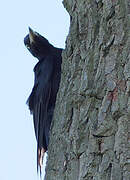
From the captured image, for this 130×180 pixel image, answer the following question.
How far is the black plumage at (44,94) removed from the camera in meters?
5.02

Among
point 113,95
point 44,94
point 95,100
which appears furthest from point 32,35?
point 113,95

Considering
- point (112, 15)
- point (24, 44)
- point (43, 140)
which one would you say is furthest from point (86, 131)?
point (24, 44)

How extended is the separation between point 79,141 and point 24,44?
381cm

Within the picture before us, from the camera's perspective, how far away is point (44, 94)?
512cm

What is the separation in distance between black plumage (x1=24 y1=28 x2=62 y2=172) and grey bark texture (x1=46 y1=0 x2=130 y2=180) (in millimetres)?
1493

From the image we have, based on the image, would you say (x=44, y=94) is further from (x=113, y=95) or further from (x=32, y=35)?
(x=113, y=95)

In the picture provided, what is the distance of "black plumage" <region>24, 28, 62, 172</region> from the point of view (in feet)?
16.5

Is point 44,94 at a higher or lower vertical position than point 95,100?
lower

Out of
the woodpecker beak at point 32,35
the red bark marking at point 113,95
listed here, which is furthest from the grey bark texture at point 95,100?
the woodpecker beak at point 32,35

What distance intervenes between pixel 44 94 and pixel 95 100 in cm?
222

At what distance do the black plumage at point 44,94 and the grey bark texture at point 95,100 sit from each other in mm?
1493

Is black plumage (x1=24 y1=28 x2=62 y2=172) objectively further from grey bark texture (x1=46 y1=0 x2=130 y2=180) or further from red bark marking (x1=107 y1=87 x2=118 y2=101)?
red bark marking (x1=107 y1=87 x2=118 y2=101)

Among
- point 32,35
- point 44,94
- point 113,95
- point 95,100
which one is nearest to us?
point 113,95

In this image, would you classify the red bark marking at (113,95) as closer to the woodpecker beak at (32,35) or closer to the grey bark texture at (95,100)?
the grey bark texture at (95,100)
